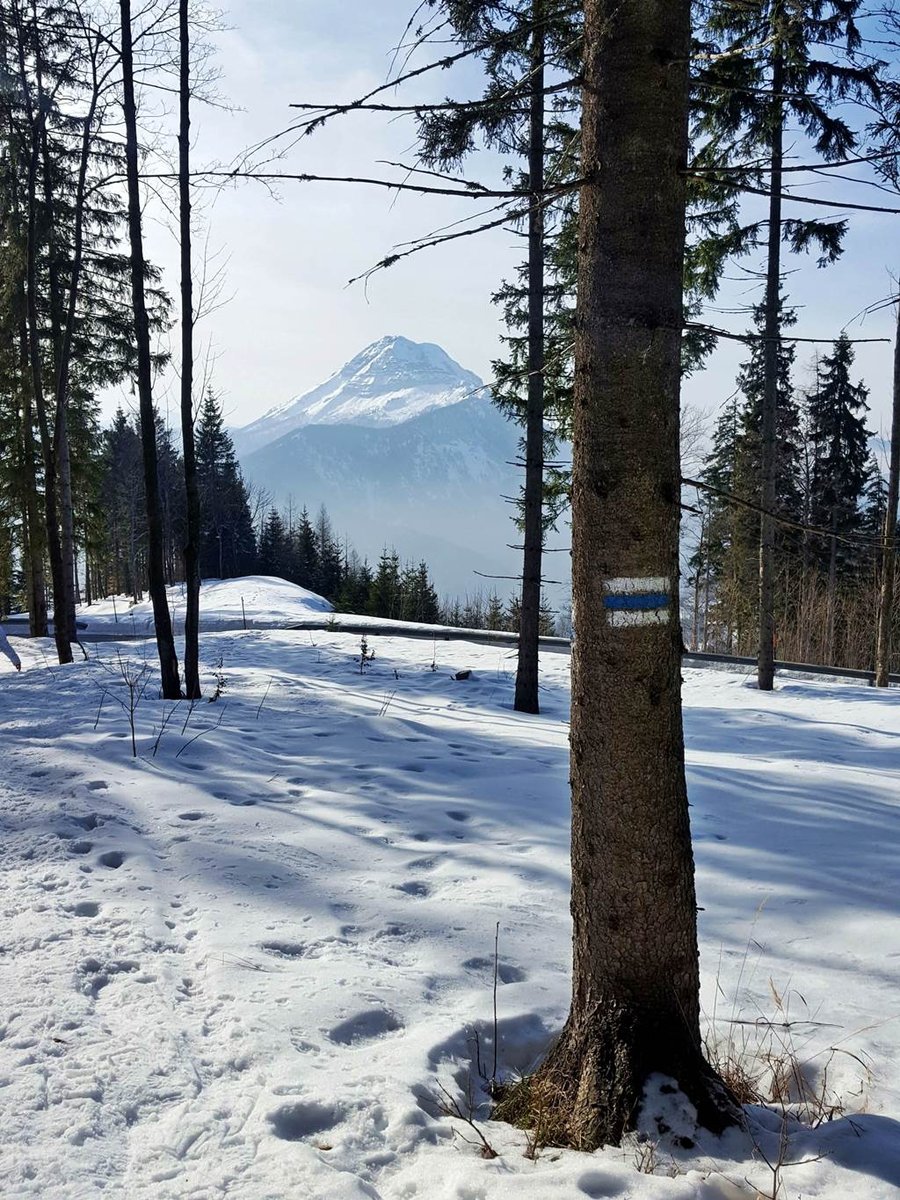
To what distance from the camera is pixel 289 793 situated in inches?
219

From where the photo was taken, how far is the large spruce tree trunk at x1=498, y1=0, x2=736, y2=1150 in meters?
2.34

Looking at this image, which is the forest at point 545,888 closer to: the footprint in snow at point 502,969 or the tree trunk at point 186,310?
the footprint in snow at point 502,969

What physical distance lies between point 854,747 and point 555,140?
8.63 metres

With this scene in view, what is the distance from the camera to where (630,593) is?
2.39 meters

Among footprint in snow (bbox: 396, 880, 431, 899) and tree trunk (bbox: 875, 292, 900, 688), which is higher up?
tree trunk (bbox: 875, 292, 900, 688)

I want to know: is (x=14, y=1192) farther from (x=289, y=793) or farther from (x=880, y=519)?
(x=880, y=519)

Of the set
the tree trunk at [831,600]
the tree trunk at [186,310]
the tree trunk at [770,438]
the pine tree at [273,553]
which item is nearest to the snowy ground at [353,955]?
the tree trunk at [186,310]

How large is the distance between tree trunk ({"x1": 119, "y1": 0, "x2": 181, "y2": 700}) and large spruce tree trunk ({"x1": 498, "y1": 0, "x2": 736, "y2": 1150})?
755cm

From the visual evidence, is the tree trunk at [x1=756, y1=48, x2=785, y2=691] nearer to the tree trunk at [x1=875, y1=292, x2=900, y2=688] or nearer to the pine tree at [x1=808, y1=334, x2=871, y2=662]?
the tree trunk at [x1=875, y1=292, x2=900, y2=688]

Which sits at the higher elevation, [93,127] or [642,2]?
[93,127]

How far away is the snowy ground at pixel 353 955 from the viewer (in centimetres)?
210

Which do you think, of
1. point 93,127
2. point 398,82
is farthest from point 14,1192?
point 93,127

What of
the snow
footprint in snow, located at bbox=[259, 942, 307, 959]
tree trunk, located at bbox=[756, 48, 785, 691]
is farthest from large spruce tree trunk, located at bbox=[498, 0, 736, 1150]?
the snow

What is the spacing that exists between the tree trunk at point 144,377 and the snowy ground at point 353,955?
189 cm
